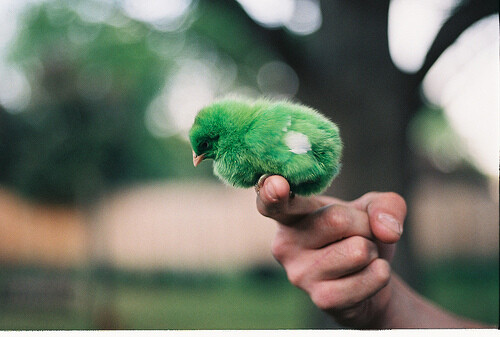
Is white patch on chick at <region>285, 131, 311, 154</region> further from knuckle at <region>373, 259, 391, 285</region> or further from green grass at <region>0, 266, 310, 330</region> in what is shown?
green grass at <region>0, 266, 310, 330</region>

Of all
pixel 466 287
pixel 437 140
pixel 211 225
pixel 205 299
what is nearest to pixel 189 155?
pixel 211 225

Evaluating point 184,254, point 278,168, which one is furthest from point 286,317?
point 278,168

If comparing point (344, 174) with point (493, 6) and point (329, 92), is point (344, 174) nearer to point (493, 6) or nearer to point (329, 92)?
point (329, 92)

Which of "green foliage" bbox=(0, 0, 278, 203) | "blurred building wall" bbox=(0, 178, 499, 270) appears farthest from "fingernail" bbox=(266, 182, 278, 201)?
"blurred building wall" bbox=(0, 178, 499, 270)

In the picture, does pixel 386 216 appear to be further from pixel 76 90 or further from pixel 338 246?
pixel 76 90

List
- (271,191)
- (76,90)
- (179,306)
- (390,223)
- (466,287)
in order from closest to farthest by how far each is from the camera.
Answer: (271,191), (390,223), (76,90), (179,306), (466,287)

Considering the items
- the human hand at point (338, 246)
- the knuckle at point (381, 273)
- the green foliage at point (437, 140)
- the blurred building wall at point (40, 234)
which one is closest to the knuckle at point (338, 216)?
the human hand at point (338, 246)

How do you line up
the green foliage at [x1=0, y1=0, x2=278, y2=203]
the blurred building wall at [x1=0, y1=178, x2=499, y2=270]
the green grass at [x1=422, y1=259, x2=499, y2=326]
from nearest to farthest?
the green foliage at [x1=0, y1=0, x2=278, y2=203], the green grass at [x1=422, y1=259, x2=499, y2=326], the blurred building wall at [x1=0, y1=178, x2=499, y2=270]
